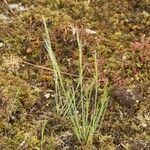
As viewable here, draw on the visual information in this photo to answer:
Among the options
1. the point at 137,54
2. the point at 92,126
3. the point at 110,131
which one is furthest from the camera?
the point at 137,54

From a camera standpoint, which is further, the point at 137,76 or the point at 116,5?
the point at 116,5

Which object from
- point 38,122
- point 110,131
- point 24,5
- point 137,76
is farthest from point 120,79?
point 24,5

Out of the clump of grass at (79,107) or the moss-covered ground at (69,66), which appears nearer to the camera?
the clump of grass at (79,107)

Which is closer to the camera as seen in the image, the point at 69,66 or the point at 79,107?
the point at 79,107

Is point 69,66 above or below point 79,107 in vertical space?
above

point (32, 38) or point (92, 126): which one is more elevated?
point (32, 38)

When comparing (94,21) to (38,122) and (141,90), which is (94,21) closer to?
(141,90)

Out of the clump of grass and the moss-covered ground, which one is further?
the moss-covered ground

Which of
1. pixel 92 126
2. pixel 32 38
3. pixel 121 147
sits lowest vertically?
pixel 121 147
